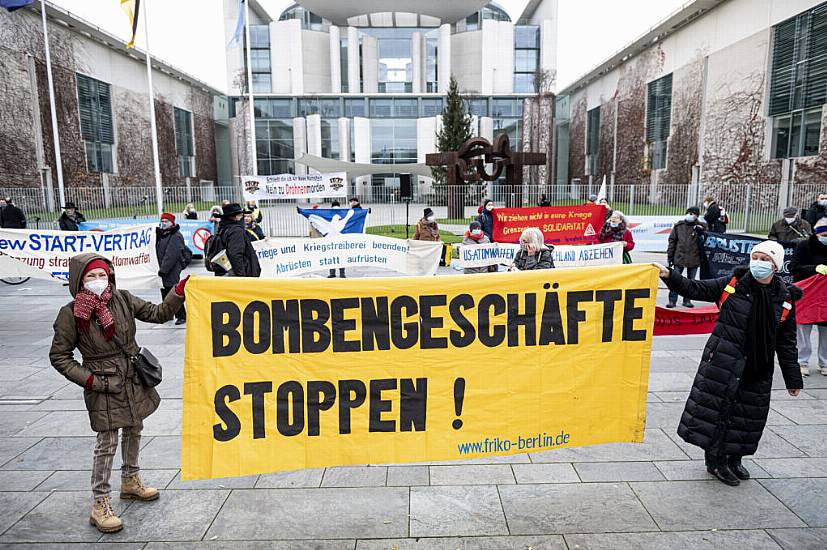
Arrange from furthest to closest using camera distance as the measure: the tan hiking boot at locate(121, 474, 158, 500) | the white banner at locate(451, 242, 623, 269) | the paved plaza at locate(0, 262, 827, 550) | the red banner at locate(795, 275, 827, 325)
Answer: the white banner at locate(451, 242, 623, 269) → the red banner at locate(795, 275, 827, 325) → the tan hiking boot at locate(121, 474, 158, 500) → the paved plaza at locate(0, 262, 827, 550)

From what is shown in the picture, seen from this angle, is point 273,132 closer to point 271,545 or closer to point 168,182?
point 168,182

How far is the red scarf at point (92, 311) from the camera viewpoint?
11.7 ft

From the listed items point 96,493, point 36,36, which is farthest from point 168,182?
point 96,493

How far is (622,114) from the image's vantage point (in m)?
46.2

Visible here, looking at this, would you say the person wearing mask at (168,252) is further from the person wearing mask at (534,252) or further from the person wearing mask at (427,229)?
the person wearing mask at (534,252)

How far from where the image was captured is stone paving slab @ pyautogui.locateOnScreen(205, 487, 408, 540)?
378 cm

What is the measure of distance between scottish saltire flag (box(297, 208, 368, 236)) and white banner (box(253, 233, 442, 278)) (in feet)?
13.6

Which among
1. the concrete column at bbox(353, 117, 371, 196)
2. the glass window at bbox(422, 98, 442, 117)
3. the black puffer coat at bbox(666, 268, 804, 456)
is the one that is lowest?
the black puffer coat at bbox(666, 268, 804, 456)

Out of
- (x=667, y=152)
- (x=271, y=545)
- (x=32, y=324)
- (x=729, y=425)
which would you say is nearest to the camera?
(x=271, y=545)

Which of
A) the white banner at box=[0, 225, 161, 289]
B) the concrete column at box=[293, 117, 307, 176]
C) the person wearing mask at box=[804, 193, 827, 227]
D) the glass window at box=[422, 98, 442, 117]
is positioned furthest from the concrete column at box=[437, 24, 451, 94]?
the white banner at box=[0, 225, 161, 289]

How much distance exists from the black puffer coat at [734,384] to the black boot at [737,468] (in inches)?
6.2

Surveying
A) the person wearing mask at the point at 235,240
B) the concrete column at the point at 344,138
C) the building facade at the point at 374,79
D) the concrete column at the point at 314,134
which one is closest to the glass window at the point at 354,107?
the building facade at the point at 374,79

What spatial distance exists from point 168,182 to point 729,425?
5063 cm

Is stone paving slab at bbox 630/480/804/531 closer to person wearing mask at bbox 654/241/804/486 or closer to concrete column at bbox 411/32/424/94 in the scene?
person wearing mask at bbox 654/241/804/486
